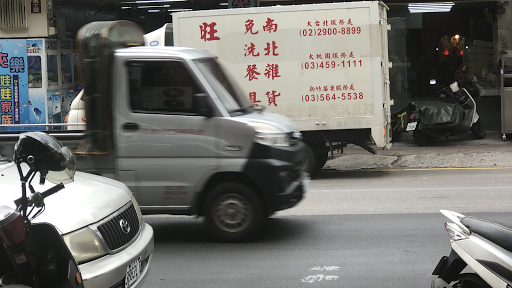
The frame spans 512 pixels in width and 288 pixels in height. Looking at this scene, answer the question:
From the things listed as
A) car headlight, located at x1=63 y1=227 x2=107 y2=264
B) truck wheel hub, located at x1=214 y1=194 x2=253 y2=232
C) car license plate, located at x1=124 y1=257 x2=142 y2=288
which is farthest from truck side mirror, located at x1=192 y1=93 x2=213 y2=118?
car headlight, located at x1=63 y1=227 x2=107 y2=264

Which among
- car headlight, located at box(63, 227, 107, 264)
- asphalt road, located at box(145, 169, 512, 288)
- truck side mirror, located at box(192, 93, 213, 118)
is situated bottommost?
asphalt road, located at box(145, 169, 512, 288)

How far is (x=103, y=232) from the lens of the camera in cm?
383

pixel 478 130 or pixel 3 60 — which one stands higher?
pixel 3 60

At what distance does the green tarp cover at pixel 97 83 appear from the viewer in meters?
6.56

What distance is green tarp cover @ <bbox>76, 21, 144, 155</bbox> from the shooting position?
6.56 m

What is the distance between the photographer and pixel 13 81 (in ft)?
50.5

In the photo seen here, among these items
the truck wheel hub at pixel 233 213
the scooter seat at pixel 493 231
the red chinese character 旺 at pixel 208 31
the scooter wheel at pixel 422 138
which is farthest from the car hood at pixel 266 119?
the scooter wheel at pixel 422 138

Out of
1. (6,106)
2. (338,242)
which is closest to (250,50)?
(338,242)

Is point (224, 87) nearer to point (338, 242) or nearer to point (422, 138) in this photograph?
point (338, 242)

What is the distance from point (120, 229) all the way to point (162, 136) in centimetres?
245

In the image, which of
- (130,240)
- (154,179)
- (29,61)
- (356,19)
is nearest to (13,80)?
(29,61)

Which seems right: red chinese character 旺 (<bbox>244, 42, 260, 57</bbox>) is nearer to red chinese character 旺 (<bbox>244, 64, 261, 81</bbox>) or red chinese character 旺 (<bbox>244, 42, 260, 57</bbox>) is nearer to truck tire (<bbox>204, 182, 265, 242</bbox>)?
red chinese character 旺 (<bbox>244, 64, 261, 81</bbox>)

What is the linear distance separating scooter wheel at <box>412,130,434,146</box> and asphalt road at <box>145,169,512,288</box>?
15.5 ft

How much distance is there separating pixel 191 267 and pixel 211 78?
2.06 meters
